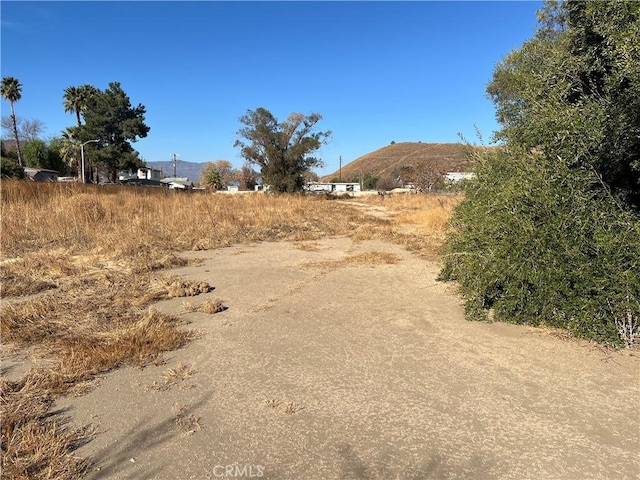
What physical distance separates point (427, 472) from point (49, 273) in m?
6.74

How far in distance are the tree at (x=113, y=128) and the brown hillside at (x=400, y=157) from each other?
58.6 metres

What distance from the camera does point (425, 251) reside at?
9.92 m

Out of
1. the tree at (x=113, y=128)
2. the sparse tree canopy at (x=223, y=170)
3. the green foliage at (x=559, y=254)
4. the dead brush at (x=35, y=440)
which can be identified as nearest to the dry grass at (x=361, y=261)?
the green foliage at (x=559, y=254)

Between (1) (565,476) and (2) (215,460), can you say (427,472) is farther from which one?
(2) (215,460)

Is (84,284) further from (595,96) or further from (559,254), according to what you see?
(595,96)

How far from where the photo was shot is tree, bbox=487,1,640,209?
3695mm

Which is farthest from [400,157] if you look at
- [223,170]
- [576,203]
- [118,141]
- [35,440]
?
[35,440]

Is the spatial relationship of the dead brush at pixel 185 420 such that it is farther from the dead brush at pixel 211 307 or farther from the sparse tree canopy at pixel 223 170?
the sparse tree canopy at pixel 223 170

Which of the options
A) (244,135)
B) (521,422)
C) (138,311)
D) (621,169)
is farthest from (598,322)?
(244,135)

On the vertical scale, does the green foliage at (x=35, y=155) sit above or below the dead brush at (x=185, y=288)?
above

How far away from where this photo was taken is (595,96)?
4293mm

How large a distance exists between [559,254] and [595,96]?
1.79 meters

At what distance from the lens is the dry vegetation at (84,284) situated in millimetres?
2609

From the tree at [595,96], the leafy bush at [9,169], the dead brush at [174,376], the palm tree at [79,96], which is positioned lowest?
the dead brush at [174,376]
